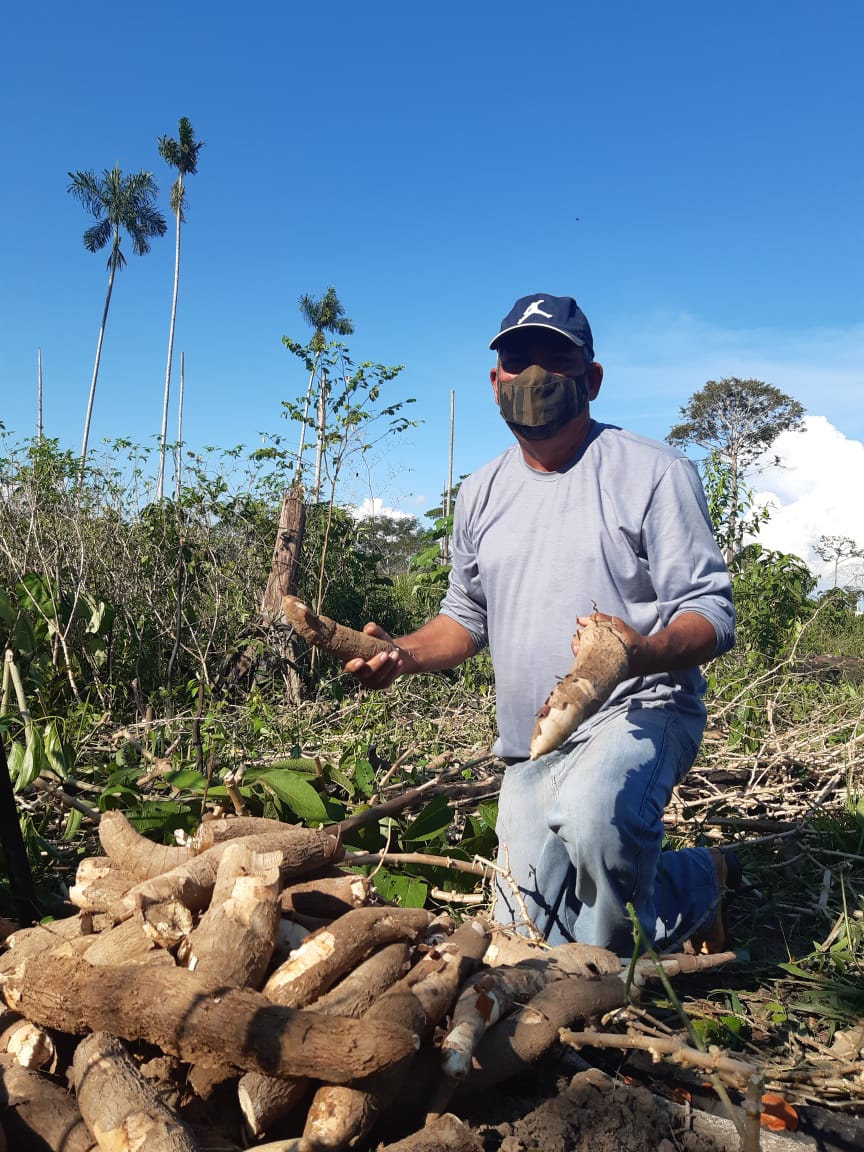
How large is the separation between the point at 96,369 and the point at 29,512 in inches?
1009

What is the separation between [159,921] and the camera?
1.85 metres

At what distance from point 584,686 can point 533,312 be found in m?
1.31

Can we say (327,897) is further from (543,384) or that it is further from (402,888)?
(543,384)

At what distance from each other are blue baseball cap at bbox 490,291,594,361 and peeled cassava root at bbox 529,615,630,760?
3.50 feet

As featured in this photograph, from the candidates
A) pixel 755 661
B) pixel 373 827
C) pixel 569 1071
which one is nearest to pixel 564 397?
pixel 373 827

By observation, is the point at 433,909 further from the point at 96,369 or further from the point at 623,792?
the point at 96,369

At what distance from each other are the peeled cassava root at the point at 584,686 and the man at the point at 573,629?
0.27m

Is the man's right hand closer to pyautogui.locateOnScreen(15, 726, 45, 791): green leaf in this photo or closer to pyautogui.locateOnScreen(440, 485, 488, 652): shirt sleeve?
pyautogui.locateOnScreen(440, 485, 488, 652): shirt sleeve

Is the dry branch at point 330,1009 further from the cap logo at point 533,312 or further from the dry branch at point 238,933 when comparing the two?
the cap logo at point 533,312

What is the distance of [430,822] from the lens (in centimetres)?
306

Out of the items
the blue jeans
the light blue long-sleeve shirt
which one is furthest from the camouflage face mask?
the blue jeans

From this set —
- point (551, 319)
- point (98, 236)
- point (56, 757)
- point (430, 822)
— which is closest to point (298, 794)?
point (430, 822)

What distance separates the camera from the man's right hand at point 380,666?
262 centimetres

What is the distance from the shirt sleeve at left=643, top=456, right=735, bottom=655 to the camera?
2418 mm
